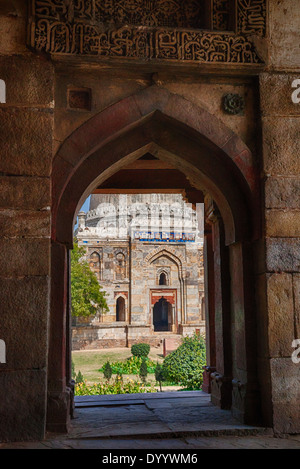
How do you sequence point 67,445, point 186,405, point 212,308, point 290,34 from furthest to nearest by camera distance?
point 212,308 → point 186,405 → point 290,34 → point 67,445

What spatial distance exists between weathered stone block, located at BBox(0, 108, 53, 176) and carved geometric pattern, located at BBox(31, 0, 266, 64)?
0.57 meters

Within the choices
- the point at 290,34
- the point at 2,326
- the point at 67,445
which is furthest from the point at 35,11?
the point at 67,445

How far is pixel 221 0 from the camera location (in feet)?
13.5

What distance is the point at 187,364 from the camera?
9852 millimetres

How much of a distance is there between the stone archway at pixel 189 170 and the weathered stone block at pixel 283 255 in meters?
0.20

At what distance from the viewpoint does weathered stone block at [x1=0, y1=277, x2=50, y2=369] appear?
3.37 metres

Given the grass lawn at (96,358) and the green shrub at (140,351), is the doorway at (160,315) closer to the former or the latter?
the grass lawn at (96,358)

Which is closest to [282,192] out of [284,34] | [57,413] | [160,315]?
[284,34]

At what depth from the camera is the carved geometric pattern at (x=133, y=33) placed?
3.76m

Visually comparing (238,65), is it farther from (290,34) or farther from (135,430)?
(135,430)

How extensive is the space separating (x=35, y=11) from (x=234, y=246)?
A: 260 cm

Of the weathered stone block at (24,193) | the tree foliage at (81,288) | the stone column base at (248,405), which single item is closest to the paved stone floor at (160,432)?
the stone column base at (248,405)

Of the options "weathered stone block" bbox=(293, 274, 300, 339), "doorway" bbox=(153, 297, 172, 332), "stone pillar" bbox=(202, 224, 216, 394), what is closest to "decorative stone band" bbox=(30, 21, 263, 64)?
"weathered stone block" bbox=(293, 274, 300, 339)

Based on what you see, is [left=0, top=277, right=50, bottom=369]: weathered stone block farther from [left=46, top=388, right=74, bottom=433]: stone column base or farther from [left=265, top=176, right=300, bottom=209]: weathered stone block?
[left=265, top=176, right=300, bottom=209]: weathered stone block
